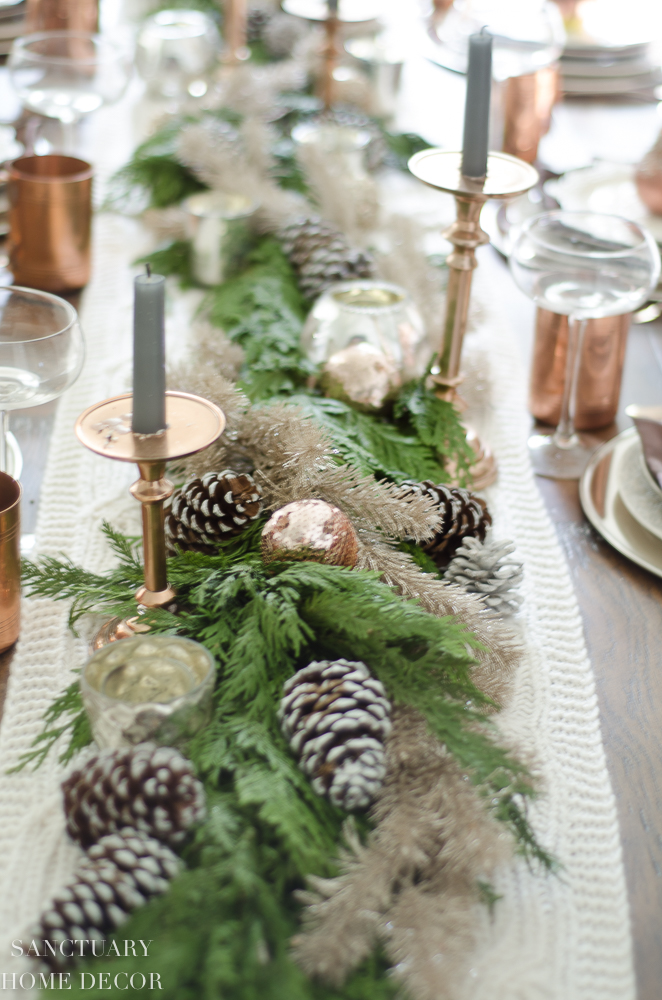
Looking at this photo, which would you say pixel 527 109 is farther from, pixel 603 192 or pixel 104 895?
pixel 104 895

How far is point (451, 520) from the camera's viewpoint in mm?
689

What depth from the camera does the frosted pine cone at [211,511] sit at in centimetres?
66

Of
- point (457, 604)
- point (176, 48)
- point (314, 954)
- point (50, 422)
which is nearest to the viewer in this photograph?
point (314, 954)

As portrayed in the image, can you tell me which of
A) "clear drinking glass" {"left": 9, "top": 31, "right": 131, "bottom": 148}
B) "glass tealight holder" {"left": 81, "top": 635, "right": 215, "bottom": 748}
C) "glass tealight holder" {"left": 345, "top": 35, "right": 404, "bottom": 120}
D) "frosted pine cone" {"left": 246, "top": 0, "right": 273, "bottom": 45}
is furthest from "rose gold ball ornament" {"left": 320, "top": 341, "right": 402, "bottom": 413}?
"frosted pine cone" {"left": 246, "top": 0, "right": 273, "bottom": 45}

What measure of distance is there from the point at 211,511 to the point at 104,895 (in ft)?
0.92

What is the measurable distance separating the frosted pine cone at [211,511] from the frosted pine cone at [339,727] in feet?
0.52

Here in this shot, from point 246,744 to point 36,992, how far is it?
0.48 feet

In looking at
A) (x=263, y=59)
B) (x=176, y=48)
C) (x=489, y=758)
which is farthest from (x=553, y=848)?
(x=263, y=59)

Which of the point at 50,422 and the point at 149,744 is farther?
the point at 50,422

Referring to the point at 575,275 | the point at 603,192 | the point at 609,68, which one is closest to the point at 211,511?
the point at 575,275

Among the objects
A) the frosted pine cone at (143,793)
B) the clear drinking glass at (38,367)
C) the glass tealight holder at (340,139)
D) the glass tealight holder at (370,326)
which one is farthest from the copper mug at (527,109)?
the frosted pine cone at (143,793)

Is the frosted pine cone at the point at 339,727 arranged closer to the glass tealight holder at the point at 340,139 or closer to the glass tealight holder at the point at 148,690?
the glass tealight holder at the point at 148,690

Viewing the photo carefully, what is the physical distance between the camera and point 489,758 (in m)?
0.49

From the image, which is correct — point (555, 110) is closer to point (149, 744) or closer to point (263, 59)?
point (263, 59)
